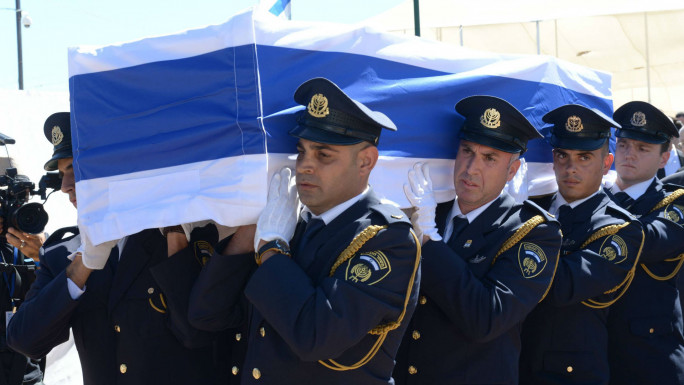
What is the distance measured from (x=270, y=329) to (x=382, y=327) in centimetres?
40

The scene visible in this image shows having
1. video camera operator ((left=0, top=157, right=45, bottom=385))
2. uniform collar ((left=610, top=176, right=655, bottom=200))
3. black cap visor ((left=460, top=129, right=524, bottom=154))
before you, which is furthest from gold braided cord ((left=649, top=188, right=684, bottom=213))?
video camera operator ((left=0, top=157, right=45, bottom=385))

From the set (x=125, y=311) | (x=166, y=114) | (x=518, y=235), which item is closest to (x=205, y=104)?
(x=166, y=114)

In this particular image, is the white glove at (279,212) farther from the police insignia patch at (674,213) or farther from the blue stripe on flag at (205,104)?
the police insignia patch at (674,213)

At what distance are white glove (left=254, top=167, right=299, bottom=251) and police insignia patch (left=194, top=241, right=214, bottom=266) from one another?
1.67ft

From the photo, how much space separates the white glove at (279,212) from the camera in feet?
8.33

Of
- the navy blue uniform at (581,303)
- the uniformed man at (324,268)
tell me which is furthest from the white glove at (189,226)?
the navy blue uniform at (581,303)

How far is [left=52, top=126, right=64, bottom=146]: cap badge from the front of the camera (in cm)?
322

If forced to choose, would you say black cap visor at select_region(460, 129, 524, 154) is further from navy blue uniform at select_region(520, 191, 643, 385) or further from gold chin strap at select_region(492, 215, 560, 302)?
navy blue uniform at select_region(520, 191, 643, 385)

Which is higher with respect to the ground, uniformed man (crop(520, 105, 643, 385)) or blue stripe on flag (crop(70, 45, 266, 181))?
blue stripe on flag (crop(70, 45, 266, 181))

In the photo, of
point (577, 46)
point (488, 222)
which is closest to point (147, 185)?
point (488, 222)

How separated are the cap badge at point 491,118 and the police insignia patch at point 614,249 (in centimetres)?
82

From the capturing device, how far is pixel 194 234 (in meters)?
3.04

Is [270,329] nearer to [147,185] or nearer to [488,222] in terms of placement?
[147,185]

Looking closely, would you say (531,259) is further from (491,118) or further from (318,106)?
(318,106)
